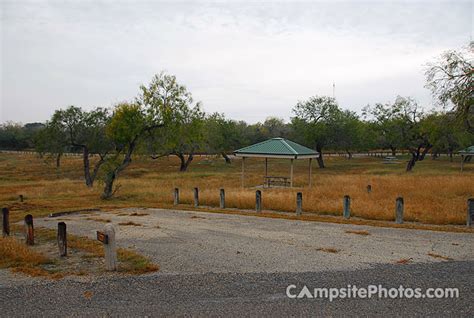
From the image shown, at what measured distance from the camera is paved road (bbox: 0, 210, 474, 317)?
5.35 metres

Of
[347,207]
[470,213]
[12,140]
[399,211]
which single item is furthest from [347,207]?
[12,140]

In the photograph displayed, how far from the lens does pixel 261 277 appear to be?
664cm

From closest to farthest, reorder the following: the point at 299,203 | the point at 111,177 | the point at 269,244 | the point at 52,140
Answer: the point at 269,244, the point at 299,203, the point at 111,177, the point at 52,140

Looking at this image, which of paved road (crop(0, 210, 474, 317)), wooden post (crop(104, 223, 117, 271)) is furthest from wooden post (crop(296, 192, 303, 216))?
wooden post (crop(104, 223, 117, 271))

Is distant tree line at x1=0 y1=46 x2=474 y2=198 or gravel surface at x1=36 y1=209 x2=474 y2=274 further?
distant tree line at x1=0 y1=46 x2=474 y2=198

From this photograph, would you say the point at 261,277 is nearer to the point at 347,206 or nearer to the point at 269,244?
the point at 269,244

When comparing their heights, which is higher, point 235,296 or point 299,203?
point 299,203

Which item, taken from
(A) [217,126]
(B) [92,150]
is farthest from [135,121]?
(A) [217,126]

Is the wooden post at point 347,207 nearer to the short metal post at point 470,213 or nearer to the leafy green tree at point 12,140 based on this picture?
the short metal post at point 470,213

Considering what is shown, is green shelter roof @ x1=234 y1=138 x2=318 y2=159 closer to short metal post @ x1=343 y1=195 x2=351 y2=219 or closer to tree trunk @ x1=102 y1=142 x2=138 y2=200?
tree trunk @ x1=102 y1=142 x2=138 y2=200

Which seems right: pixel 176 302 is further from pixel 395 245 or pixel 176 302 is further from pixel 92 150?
pixel 92 150

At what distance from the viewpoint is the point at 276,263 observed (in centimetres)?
753

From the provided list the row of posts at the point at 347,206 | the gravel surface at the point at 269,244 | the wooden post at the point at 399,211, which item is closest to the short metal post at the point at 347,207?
the row of posts at the point at 347,206

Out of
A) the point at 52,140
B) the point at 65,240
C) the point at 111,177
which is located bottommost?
the point at 65,240
